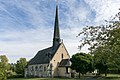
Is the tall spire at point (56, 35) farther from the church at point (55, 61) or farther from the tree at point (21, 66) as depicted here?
the tree at point (21, 66)

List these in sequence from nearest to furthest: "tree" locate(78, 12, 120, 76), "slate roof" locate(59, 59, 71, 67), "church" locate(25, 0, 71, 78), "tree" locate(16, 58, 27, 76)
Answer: "tree" locate(78, 12, 120, 76) < "slate roof" locate(59, 59, 71, 67) < "church" locate(25, 0, 71, 78) < "tree" locate(16, 58, 27, 76)

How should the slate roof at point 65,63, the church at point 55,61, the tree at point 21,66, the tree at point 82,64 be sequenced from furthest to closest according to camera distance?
the tree at point 21,66
the church at point 55,61
the slate roof at point 65,63
the tree at point 82,64

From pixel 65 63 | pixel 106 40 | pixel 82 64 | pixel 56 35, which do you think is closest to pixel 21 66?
pixel 56 35

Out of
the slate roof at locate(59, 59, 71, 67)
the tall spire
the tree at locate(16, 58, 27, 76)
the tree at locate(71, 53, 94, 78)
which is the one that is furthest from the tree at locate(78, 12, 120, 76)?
the tree at locate(16, 58, 27, 76)

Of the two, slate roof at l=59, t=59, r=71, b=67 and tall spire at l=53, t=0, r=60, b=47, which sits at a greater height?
tall spire at l=53, t=0, r=60, b=47

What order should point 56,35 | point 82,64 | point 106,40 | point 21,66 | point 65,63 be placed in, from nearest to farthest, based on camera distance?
point 106,40 → point 82,64 → point 65,63 → point 56,35 → point 21,66

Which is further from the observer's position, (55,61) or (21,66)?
(21,66)

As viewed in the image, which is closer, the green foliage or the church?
the green foliage

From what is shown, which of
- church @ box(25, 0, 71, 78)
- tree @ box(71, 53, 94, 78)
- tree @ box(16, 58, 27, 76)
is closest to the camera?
tree @ box(71, 53, 94, 78)

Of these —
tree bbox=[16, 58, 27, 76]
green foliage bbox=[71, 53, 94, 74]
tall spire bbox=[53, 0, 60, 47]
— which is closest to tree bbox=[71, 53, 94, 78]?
green foliage bbox=[71, 53, 94, 74]

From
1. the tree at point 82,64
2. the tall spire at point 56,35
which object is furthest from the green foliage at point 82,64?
the tall spire at point 56,35

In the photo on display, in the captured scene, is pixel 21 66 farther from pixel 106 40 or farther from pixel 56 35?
pixel 106 40

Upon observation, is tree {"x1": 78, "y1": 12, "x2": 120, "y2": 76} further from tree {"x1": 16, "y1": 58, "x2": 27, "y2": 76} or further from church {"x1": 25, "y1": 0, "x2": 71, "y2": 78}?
tree {"x1": 16, "y1": 58, "x2": 27, "y2": 76}

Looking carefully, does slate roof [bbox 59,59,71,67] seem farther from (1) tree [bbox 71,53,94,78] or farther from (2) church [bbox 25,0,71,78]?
(1) tree [bbox 71,53,94,78]
